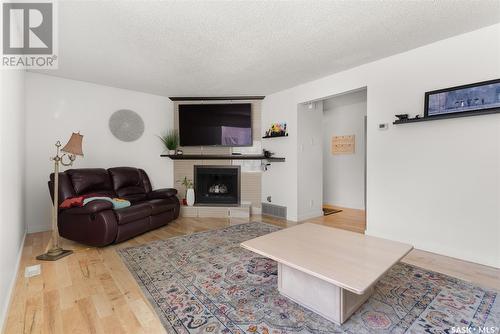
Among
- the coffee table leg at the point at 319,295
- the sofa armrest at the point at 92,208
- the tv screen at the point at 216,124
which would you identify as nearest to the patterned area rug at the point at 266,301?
the coffee table leg at the point at 319,295

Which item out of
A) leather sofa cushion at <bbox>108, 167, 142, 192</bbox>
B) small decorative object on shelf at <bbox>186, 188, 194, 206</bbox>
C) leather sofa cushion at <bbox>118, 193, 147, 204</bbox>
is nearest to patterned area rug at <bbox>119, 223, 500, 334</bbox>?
leather sofa cushion at <bbox>118, 193, 147, 204</bbox>

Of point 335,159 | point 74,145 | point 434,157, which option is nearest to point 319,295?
point 434,157

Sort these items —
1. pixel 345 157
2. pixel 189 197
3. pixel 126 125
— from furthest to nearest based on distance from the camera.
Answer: pixel 345 157
pixel 189 197
pixel 126 125

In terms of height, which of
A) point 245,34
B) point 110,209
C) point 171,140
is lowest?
point 110,209

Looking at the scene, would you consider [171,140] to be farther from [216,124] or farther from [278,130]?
[278,130]

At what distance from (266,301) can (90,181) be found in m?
3.07

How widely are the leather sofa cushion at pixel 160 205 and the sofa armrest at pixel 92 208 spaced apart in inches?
25.4

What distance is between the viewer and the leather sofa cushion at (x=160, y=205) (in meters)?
3.41

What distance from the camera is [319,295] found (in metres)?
1.60

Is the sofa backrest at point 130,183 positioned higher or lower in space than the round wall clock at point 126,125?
lower

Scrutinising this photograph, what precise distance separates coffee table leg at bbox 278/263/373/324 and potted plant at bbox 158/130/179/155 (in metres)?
3.58

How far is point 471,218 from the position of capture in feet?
7.93

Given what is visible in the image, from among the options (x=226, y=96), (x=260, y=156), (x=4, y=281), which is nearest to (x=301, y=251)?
(x=4, y=281)

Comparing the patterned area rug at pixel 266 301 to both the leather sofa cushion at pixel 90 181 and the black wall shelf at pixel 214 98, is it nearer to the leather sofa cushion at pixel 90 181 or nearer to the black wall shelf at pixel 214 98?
the leather sofa cushion at pixel 90 181
